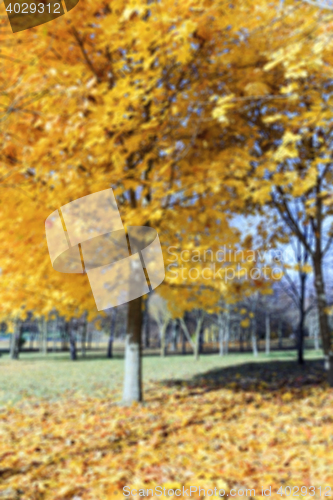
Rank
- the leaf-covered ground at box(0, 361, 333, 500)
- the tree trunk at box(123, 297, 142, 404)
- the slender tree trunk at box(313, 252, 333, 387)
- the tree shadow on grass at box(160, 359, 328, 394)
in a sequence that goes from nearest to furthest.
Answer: the leaf-covered ground at box(0, 361, 333, 500) → the tree trunk at box(123, 297, 142, 404) → the slender tree trunk at box(313, 252, 333, 387) → the tree shadow on grass at box(160, 359, 328, 394)

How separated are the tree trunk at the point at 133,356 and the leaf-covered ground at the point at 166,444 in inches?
12.5

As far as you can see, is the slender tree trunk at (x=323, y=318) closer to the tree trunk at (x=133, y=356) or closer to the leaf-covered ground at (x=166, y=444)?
the leaf-covered ground at (x=166, y=444)

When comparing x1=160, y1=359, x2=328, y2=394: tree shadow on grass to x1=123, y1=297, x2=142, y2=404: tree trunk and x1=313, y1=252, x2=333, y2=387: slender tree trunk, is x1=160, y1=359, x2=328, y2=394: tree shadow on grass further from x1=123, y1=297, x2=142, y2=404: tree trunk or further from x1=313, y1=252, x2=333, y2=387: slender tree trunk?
x1=123, y1=297, x2=142, y2=404: tree trunk

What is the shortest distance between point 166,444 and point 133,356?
2.41 m

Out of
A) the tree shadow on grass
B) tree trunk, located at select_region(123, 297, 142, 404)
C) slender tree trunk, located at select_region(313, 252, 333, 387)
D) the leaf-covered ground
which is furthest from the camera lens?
the tree shadow on grass

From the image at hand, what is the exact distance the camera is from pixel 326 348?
6965mm

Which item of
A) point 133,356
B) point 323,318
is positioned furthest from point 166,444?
point 323,318

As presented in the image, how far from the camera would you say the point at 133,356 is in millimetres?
6004

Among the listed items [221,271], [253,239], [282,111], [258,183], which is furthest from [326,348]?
[282,111]

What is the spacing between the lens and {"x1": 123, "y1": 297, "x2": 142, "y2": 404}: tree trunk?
5.84 meters

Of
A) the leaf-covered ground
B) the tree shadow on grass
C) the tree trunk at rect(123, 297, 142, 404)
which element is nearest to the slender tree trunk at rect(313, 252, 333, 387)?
the tree shadow on grass

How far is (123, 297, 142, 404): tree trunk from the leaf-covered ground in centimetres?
32

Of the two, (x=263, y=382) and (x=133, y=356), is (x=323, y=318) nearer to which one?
(x=263, y=382)

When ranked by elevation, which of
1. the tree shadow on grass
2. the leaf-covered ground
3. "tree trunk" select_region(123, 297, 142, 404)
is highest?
"tree trunk" select_region(123, 297, 142, 404)
